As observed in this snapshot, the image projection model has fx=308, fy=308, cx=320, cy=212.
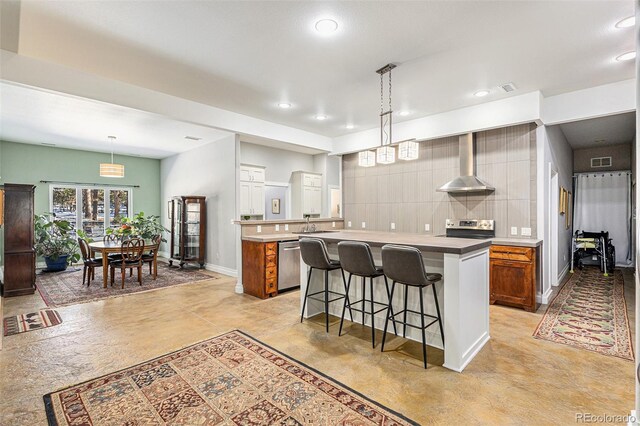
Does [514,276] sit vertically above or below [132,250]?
below

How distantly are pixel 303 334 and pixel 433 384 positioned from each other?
1.42 m

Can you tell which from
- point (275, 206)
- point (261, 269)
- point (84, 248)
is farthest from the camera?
point (275, 206)

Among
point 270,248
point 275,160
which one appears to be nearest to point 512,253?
point 270,248

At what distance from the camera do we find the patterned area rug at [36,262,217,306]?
15.6 feet

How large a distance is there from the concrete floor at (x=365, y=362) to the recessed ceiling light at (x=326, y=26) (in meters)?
2.96

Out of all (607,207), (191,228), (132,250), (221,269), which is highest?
(607,207)

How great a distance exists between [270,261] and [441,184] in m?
3.27

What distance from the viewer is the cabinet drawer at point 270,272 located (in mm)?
4730

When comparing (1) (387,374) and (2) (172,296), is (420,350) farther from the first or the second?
(2) (172,296)

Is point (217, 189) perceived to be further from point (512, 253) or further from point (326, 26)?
point (512, 253)

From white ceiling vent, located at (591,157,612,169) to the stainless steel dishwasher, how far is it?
758 cm

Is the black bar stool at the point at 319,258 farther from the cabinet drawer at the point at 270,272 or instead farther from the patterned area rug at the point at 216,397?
the cabinet drawer at the point at 270,272

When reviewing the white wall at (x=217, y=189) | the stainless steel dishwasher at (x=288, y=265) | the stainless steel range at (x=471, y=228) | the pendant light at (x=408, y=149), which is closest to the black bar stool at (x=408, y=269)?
the pendant light at (x=408, y=149)

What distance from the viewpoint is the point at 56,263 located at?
22.2 feet
